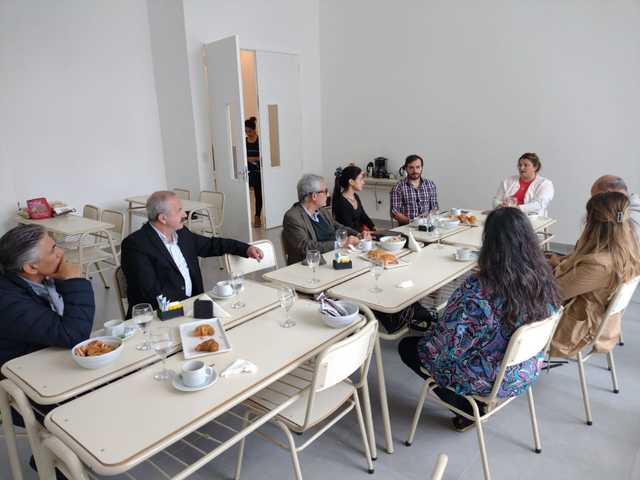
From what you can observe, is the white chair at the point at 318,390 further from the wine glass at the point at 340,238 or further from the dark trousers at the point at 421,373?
the wine glass at the point at 340,238

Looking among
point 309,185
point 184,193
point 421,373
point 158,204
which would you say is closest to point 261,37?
point 184,193

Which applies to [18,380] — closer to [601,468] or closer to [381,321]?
[381,321]

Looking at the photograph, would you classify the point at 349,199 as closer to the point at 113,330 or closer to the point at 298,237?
the point at 298,237

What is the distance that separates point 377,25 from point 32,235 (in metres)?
5.66

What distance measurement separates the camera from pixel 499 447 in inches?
88.0

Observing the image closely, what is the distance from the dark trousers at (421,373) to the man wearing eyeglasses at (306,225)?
1002 millimetres

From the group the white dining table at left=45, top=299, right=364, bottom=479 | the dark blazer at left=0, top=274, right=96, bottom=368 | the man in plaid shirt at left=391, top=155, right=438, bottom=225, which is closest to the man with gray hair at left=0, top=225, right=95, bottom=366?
the dark blazer at left=0, top=274, right=96, bottom=368

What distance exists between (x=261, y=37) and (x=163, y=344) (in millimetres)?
5529

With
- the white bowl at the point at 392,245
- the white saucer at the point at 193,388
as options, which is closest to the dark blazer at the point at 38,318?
the white saucer at the point at 193,388

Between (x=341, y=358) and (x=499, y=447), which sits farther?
(x=499, y=447)

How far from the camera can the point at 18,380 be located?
1.64 meters

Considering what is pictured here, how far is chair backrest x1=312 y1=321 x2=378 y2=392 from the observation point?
1.63 meters

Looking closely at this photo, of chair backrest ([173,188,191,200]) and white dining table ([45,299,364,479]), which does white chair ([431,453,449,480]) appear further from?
chair backrest ([173,188,191,200])

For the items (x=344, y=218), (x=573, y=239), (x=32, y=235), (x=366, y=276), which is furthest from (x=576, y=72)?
(x=32, y=235)
